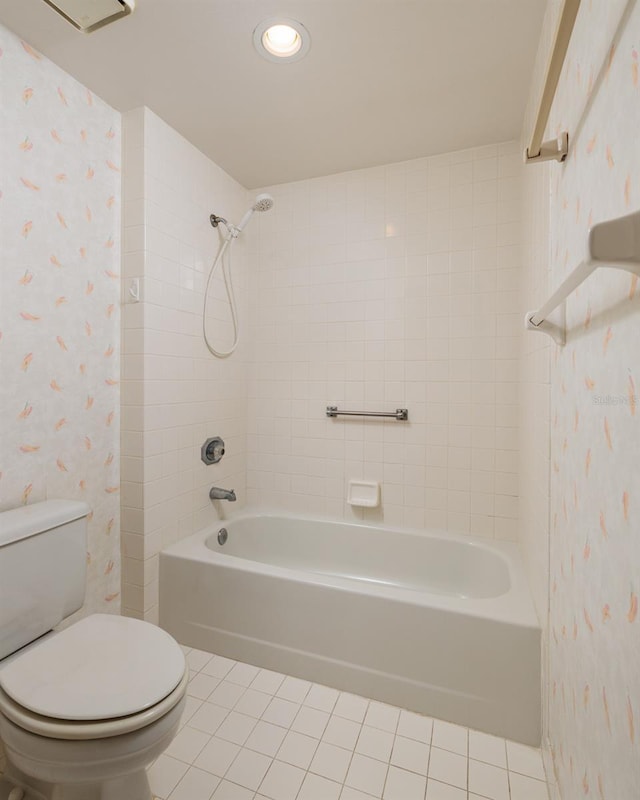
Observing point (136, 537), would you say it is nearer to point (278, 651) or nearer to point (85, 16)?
point (278, 651)

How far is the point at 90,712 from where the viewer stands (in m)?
0.92

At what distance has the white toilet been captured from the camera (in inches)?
36.1

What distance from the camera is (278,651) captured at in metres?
1.66

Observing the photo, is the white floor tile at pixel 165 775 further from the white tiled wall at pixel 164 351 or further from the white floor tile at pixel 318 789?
the white tiled wall at pixel 164 351

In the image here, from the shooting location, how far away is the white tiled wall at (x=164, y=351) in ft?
5.80

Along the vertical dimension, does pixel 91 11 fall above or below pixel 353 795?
above

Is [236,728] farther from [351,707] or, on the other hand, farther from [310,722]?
[351,707]

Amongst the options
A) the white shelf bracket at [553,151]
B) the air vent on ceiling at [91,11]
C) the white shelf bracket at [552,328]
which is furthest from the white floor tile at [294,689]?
the air vent on ceiling at [91,11]

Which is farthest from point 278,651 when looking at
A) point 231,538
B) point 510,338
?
point 510,338

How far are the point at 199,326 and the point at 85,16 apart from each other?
3.89 feet

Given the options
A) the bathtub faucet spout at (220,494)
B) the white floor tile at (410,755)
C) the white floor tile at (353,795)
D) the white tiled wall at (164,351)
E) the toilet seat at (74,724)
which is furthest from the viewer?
the bathtub faucet spout at (220,494)

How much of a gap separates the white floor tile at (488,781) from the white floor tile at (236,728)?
0.71 metres

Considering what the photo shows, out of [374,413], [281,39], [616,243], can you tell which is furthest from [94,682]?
[281,39]

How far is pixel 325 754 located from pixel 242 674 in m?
0.49
